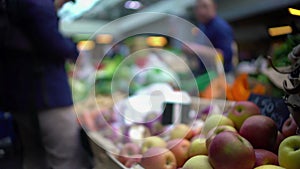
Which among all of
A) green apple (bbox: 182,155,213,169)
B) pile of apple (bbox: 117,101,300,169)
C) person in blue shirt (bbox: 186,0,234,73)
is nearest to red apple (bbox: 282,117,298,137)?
pile of apple (bbox: 117,101,300,169)

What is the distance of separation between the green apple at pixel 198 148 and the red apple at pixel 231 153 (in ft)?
0.31

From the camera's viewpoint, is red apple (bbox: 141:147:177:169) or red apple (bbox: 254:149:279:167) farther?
red apple (bbox: 141:147:177:169)

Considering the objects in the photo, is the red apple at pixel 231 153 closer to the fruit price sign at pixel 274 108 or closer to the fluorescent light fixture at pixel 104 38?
the fruit price sign at pixel 274 108

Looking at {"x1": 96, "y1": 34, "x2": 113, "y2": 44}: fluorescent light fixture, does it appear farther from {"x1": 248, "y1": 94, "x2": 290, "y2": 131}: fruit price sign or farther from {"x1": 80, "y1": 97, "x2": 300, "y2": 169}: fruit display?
{"x1": 248, "y1": 94, "x2": 290, "y2": 131}: fruit price sign

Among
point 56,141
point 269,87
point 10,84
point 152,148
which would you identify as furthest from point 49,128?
point 269,87

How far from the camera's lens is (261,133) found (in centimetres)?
80

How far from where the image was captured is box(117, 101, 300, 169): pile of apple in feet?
2.33

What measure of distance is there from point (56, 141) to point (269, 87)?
78 centimetres

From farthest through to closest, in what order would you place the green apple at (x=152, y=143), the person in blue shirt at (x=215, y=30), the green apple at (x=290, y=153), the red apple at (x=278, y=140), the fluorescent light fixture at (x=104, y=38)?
the person in blue shirt at (x=215, y=30)
the fluorescent light fixture at (x=104, y=38)
the green apple at (x=152, y=143)
the red apple at (x=278, y=140)
the green apple at (x=290, y=153)

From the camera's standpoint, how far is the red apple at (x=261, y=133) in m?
0.80

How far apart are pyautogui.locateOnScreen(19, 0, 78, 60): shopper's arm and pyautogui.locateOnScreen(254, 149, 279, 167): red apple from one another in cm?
59

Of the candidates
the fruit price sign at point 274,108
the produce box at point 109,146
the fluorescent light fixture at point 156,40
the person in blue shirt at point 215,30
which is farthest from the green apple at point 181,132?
the person in blue shirt at point 215,30

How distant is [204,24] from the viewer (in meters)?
1.79

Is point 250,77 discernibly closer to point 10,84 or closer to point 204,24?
→ point 204,24
